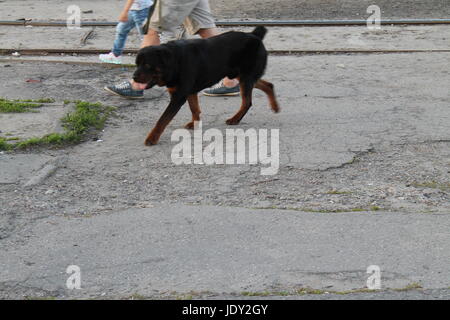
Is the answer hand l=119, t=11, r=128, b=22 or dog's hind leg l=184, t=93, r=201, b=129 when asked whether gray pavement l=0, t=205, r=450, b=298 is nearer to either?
dog's hind leg l=184, t=93, r=201, b=129

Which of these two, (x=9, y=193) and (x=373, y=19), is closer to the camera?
(x=9, y=193)

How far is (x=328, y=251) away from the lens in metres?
4.42

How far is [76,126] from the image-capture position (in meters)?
6.59

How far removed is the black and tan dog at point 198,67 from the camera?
5.99m

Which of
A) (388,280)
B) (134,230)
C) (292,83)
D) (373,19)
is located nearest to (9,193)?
(134,230)

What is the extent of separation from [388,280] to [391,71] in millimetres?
4977

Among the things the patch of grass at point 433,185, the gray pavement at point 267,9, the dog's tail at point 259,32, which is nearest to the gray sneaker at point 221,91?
the dog's tail at point 259,32

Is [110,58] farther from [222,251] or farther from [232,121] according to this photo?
[222,251]

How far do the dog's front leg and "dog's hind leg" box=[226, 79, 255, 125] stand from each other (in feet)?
2.30

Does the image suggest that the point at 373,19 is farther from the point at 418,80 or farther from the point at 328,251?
the point at 328,251

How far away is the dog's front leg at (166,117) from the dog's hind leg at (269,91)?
39.9 inches

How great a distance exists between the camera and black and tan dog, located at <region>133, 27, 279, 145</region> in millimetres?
5992

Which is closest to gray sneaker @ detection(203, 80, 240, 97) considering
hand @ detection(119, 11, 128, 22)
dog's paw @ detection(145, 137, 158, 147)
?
hand @ detection(119, 11, 128, 22)

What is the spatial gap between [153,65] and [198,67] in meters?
0.49
